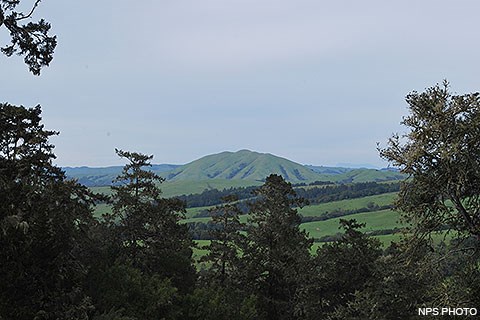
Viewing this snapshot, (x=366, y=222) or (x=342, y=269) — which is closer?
(x=342, y=269)

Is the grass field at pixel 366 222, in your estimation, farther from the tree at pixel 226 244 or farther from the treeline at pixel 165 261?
the treeline at pixel 165 261

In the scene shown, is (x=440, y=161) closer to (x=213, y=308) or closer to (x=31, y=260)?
(x=31, y=260)

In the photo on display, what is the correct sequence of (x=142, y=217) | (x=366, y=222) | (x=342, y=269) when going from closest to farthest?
(x=142, y=217) → (x=342, y=269) → (x=366, y=222)

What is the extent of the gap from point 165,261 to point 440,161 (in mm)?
29001

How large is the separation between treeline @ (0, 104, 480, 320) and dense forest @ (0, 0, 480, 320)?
84mm

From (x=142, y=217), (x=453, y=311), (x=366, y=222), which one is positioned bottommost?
(x=366, y=222)

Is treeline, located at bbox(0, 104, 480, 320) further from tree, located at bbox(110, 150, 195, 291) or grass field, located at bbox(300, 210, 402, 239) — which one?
grass field, located at bbox(300, 210, 402, 239)

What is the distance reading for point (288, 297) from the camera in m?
39.5

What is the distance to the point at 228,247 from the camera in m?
40.2

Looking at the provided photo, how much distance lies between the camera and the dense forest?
1558cm

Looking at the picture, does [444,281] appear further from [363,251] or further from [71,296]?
[363,251]

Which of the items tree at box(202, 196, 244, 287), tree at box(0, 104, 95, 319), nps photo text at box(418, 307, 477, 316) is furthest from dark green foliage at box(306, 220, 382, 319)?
tree at box(0, 104, 95, 319)

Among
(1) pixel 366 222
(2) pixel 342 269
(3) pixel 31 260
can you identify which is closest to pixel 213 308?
(2) pixel 342 269

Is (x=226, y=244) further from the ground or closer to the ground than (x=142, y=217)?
closer to the ground
